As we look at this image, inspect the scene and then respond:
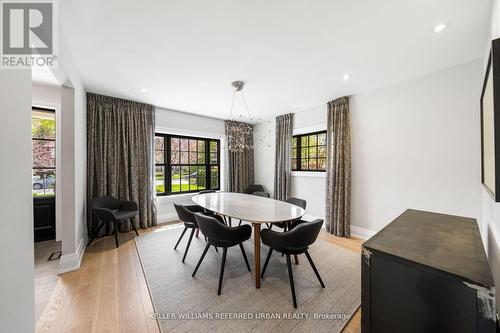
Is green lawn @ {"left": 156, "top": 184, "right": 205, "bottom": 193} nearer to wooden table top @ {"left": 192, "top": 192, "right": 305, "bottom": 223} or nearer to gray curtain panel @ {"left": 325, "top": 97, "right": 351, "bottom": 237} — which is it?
wooden table top @ {"left": 192, "top": 192, "right": 305, "bottom": 223}

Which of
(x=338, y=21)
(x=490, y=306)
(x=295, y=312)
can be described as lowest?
(x=295, y=312)

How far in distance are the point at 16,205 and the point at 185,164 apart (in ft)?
12.2

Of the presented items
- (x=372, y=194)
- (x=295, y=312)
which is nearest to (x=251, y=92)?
(x=372, y=194)

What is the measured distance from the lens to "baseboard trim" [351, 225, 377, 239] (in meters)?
3.12

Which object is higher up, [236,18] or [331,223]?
[236,18]

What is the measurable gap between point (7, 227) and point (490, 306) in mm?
1966

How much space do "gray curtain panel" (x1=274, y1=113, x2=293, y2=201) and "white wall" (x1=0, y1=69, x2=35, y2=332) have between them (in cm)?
394

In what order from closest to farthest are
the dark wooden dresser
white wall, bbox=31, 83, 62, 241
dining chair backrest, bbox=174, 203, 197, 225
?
1. the dark wooden dresser
2. dining chair backrest, bbox=174, 203, 197, 225
3. white wall, bbox=31, 83, 62, 241

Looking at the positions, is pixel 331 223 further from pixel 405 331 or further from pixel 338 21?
pixel 338 21

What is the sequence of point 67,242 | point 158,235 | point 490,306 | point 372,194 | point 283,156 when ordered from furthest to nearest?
point 283,156 < point 158,235 < point 372,194 < point 67,242 < point 490,306

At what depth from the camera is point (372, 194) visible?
309cm

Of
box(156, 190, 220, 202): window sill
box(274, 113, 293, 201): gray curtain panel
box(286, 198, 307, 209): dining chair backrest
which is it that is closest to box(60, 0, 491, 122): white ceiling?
box(274, 113, 293, 201): gray curtain panel

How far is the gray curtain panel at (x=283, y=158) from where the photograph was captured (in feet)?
14.3

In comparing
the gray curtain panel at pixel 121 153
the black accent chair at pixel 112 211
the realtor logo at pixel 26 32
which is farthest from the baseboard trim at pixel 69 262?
the realtor logo at pixel 26 32
